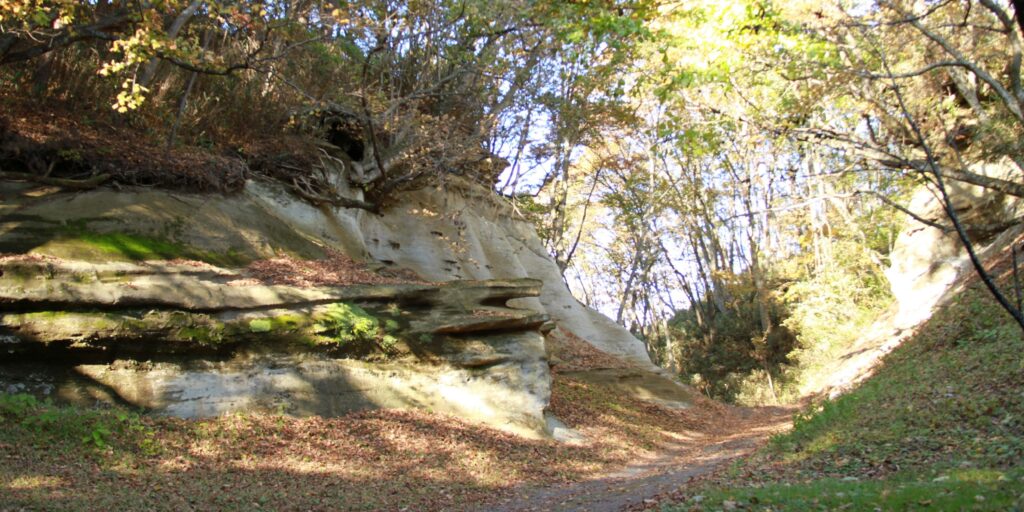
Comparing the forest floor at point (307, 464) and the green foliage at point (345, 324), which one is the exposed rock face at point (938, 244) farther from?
the green foliage at point (345, 324)

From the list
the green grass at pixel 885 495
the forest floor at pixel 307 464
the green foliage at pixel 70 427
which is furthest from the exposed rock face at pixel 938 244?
the green foliage at pixel 70 427

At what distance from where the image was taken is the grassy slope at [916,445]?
6.20 meters

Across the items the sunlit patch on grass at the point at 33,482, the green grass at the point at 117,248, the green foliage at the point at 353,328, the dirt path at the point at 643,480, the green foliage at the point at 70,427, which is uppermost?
the green grass at the point at 117,248

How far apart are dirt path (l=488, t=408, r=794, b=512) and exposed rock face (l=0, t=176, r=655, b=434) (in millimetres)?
2747

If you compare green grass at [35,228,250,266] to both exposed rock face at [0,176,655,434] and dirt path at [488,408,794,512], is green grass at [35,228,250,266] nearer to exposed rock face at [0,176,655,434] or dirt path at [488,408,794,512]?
exposed rock face at [0,176,655,434]

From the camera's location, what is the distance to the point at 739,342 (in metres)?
33.8

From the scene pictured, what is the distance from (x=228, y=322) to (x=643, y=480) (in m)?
7.31

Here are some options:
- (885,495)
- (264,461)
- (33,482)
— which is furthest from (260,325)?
(885,495)

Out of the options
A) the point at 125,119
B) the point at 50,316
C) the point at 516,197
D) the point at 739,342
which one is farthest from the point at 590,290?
the point at 50,316

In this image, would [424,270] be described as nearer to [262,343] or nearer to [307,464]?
[262,343]

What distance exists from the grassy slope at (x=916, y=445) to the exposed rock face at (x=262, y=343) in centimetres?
583

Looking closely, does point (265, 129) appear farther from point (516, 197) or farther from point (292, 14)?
point (516, 197)

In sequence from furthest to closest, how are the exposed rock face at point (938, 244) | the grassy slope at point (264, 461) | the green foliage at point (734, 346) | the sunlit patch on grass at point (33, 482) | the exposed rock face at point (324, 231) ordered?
the green foliage at point (734, 346) < the exposed rock face at point (938, 244) < the exposed rock face at point (324, 231) < the grassy slope at point (264, 461) < the sunlit patch on grass at point (33, 482)

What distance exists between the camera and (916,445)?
27.8ft
